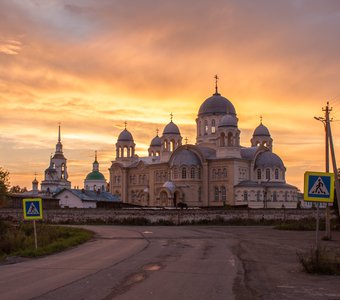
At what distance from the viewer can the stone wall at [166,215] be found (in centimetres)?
5625

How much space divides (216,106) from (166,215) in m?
43.4

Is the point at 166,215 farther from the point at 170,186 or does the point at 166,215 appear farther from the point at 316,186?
the point at 316,186

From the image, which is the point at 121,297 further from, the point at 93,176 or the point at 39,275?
the point at 93,176

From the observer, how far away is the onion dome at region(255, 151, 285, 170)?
3565 inches

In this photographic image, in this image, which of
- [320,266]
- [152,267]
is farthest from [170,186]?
[320,266]

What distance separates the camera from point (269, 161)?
9081 cm

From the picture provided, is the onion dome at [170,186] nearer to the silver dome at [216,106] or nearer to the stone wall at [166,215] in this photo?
the silver dome at [216,106]

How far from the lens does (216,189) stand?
89.1 m

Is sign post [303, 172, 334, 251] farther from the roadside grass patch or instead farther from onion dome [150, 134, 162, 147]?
onion dome [150, 134, 162, 147]

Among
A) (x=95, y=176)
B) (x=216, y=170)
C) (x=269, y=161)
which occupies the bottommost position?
(x=216, y=170)

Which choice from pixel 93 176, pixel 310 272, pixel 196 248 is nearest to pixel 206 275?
pixel 310 272

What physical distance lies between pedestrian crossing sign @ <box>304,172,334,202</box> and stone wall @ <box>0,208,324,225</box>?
39.9 m

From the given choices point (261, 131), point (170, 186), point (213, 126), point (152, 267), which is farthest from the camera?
point (261, 131)

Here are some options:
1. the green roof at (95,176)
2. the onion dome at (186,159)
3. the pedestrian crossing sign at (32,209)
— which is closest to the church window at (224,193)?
the onion dome at (186,159)
